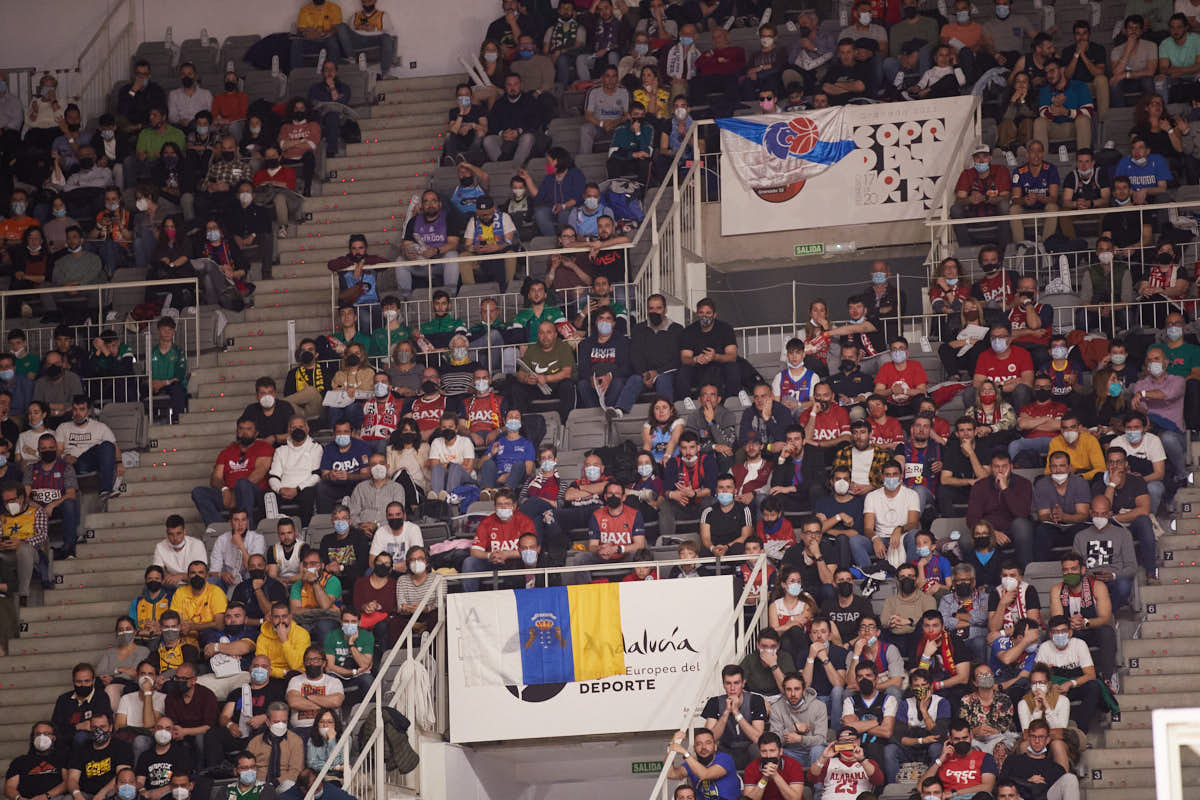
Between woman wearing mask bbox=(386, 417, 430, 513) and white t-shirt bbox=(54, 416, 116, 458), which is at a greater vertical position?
white t-shirt bbox=(54, 416, 116, 458)

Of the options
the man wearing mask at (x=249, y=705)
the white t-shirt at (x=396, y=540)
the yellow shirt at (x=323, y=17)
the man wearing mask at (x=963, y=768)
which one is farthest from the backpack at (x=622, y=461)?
the yellow shirt at (x=323, y=17)

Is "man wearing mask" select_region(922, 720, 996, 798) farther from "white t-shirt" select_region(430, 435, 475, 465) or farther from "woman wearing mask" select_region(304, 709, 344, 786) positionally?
"white t-shirt" select_region(430, 435, 475, 465)

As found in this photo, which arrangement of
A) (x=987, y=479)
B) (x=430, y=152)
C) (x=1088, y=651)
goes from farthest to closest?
1. (x=430, y=152)
2. (x=987, y=479)
3. (x=1088, y=651)

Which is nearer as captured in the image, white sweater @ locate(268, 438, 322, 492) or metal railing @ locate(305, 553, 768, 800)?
metal railing @ locate(305, 553, 768, 800)

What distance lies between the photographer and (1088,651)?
1493cm

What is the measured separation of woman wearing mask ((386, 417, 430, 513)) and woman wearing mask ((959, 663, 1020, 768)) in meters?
5.82

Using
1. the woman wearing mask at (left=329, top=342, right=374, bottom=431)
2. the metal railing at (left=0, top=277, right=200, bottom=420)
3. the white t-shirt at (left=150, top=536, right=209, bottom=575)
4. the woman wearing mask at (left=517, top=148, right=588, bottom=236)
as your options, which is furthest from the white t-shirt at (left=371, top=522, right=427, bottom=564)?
the woman wearing mask at (left=517, top=148, right=588, bottom=236)

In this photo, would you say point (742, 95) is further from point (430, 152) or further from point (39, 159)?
point (39, 159)

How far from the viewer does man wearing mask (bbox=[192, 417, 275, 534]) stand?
18.4 metres

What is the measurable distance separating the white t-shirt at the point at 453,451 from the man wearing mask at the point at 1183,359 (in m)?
6.42

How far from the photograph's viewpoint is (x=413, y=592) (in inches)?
657

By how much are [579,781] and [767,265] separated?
644 centimetres

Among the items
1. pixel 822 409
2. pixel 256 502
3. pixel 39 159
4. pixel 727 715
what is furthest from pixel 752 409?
pixel 39 159

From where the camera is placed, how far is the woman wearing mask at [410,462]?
59.4 ft
